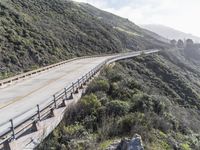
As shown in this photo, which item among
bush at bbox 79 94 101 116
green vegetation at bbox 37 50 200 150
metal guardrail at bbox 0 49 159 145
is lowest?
green vegetation at bbox 37 50 200 150

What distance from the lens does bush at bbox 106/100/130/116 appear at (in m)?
19.0

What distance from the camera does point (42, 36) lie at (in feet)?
192

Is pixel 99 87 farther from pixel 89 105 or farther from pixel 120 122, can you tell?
pixel 120 122

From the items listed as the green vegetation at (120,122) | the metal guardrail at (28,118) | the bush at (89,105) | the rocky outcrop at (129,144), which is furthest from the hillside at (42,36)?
the rocky outcrop at (129,144)

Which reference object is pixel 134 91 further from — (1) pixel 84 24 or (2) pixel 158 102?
(1) pixel 84 24

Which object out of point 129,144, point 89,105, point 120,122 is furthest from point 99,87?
point 129,144

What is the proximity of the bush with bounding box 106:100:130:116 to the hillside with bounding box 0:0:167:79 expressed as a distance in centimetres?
1873

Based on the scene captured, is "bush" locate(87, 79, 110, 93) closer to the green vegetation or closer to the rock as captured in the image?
the green vegetation

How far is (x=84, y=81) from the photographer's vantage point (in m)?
25.3

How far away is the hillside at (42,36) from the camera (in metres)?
44.7

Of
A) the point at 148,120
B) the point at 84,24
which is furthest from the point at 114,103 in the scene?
the point at 84,24

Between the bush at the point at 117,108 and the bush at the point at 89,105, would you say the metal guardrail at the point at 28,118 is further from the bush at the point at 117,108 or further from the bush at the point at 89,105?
the bush at the point at 117,108

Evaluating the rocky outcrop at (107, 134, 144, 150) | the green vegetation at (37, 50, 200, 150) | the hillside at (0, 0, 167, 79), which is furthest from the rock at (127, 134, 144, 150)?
the hillside at (0, 0, 167, 79)

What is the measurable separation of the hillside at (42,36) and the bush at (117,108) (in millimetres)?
18727
